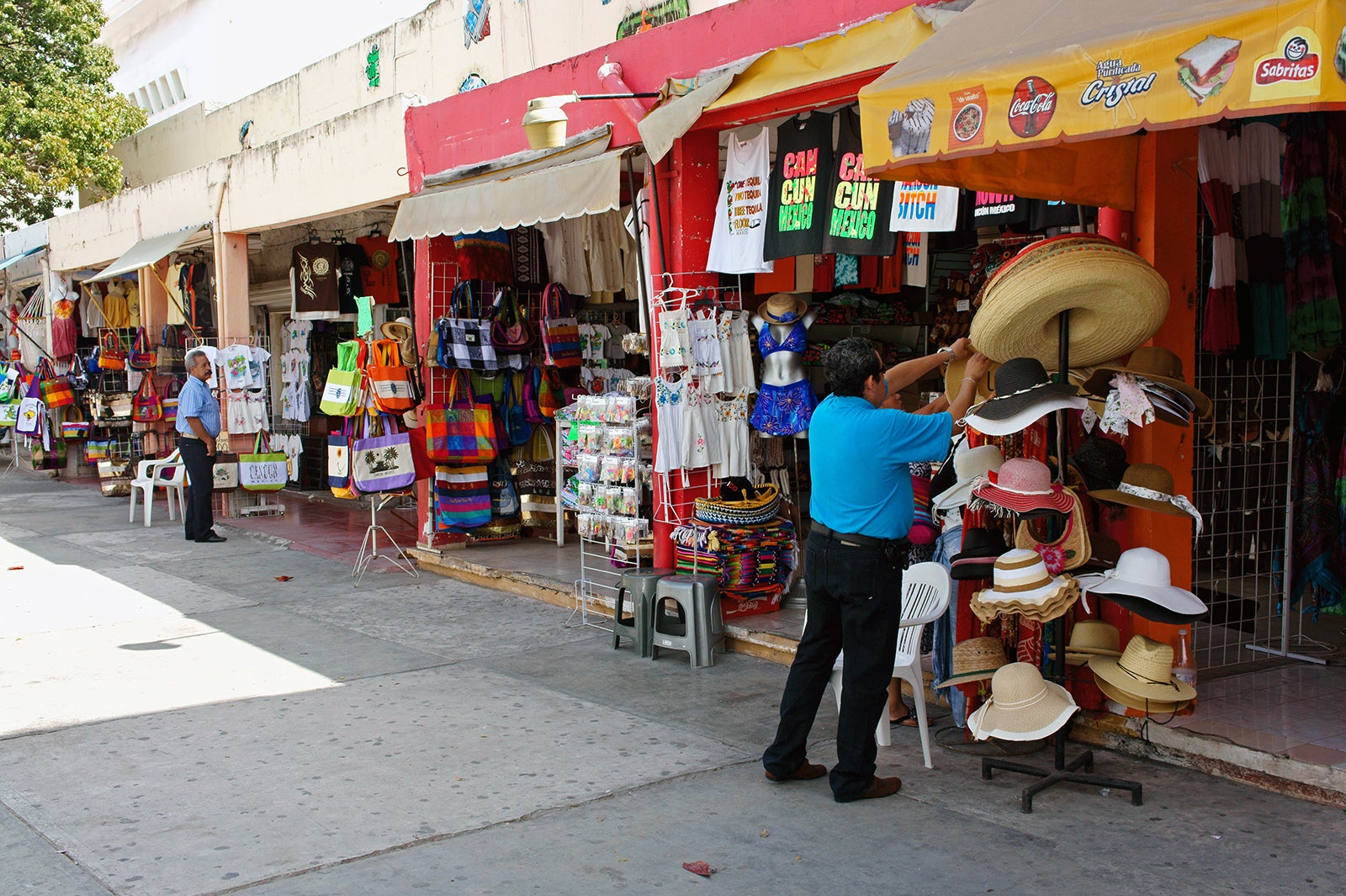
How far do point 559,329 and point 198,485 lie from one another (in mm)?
4652

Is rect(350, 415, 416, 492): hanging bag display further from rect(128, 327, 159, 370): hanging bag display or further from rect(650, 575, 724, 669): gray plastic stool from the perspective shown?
rect(128, 327, 159, 370): hanging bag display

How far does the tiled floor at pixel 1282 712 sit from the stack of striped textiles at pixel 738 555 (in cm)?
277

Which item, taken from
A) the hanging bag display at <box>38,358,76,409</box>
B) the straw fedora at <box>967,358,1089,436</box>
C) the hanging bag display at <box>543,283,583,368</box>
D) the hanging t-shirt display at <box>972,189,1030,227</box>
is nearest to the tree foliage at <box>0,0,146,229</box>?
the hanging bag display at <box>38,358,76,409</box>

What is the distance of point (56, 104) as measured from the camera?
68.7ft

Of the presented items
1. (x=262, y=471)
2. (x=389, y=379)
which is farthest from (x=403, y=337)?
(x=262, y=471)

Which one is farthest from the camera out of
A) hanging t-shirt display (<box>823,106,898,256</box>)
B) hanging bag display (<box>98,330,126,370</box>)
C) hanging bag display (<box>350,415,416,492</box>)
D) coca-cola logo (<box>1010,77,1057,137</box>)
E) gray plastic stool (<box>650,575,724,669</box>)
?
hanging bag display (<box>98,330,126,370</box>)

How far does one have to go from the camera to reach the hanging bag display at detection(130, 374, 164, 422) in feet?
51.3

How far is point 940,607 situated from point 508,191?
470 centimetres

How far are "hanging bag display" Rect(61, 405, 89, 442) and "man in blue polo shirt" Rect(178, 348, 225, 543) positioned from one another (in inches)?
286

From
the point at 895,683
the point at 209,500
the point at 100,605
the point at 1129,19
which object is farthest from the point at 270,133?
the point at 1129,19

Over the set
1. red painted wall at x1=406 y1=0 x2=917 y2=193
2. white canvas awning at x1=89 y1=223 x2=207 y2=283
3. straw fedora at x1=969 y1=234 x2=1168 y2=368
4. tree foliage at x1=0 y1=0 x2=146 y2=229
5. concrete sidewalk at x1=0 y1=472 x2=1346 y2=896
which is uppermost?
tree foliage at x1=0 y1=0 x2=146 y2=229

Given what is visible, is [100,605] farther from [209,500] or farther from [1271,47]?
[1271,47]

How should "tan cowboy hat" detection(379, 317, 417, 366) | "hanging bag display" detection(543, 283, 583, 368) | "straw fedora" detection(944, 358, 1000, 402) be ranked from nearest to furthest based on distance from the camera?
"straw fedora" detection(944, 358, 1000, 402)
"tan cowboy hat" detection(379, 317, 417, 366)
"hanging bag display" detection(543, 283, 583, 368)

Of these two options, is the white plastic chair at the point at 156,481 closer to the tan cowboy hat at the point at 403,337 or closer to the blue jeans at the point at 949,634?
the tan cowboy hat at the point at 403,337
